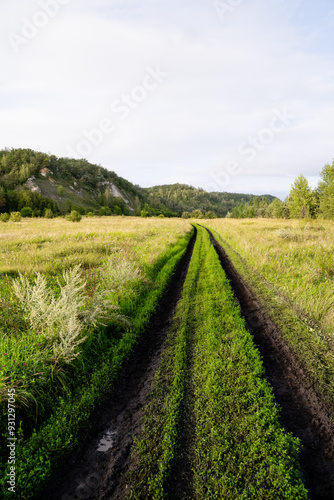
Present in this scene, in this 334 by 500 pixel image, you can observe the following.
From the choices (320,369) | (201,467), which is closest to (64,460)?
(201,467)

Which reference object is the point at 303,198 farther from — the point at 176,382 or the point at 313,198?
the point at 176,382

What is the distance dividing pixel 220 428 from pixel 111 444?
5.02 ft

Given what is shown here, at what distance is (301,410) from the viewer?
3424mm

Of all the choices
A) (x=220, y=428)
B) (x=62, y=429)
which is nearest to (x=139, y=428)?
(x=62, y=429)

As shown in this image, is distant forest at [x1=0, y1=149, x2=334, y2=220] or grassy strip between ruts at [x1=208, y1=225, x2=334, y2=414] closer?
grassy strip between ruts at [x1=208, y1=225, x2=334, y2=414]

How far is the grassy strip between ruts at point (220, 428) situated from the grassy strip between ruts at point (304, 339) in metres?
0.93

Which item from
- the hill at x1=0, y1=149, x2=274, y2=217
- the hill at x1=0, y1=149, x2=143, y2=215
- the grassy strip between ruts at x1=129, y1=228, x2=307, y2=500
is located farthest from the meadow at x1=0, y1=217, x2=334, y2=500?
the hill at x1=0, y1=149, x2=143, y2=215

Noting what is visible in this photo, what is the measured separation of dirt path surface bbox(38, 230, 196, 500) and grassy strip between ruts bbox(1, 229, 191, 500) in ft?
0.45

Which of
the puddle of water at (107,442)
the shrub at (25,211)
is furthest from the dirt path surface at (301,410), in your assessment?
the shrub at (25,211)

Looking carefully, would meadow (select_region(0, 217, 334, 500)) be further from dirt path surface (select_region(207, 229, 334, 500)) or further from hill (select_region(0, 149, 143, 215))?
hill (select_region(0, 149, 143, 215))

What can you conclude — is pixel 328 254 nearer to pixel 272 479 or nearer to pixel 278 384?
pixel 278 384

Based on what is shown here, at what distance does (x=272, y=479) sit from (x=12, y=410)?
333cm

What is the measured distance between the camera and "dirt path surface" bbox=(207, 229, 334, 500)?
101 inches

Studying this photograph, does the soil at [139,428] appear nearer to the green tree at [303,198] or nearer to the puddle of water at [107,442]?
the puddle of water at [107,442]
